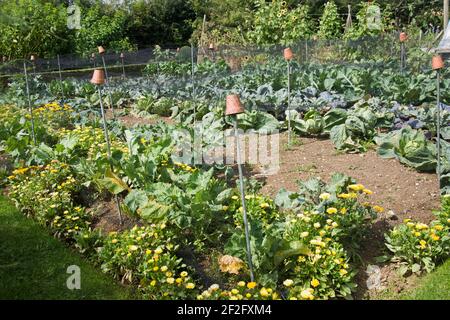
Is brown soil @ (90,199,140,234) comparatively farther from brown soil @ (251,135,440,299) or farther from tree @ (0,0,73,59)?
tree @ (0,0,73,59)

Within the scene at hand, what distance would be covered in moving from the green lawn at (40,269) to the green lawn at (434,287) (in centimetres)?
201

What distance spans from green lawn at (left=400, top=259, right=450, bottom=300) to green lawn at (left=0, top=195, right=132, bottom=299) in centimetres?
201

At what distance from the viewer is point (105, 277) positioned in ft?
11.7

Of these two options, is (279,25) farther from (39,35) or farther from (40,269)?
(40,269)

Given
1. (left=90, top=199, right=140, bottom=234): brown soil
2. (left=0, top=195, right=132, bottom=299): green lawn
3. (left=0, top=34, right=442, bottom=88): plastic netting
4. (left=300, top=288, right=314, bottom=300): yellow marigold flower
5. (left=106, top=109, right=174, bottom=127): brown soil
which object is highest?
(left=0, top=34, right=442, bottom=88): plastic netting

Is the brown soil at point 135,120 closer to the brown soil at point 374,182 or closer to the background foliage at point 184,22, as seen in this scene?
the background foliage at point 184,22

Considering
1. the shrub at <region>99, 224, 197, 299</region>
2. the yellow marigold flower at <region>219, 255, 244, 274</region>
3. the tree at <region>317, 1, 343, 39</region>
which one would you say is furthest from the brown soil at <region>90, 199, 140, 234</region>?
the tree at <region>317, 1, 343, 39</region>

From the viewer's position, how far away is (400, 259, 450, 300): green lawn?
3.15 meters

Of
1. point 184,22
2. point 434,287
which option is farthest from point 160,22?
point 434,287

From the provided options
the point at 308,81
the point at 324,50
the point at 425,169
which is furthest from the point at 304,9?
the point at 425,169

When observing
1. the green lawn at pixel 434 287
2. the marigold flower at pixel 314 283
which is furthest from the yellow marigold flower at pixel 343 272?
the green lawn at pixel 434 287

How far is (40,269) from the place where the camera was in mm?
3713

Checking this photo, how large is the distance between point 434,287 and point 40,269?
296 cm

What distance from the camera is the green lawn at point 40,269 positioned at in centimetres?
336
